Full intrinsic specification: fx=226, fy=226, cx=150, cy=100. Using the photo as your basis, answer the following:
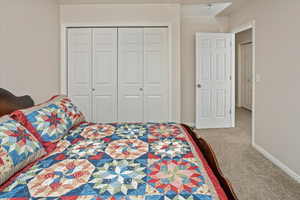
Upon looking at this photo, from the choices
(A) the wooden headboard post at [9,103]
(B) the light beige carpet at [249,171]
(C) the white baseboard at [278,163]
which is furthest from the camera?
(C) the white baseboard at [278,163]

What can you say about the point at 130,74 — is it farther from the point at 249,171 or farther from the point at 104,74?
the point at 249,171

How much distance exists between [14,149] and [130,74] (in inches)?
124

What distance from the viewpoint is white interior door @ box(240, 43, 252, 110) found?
7445mm

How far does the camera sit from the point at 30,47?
3143 mm

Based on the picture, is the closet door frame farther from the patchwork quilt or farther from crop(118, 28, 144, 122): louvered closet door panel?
the patchwork quilt

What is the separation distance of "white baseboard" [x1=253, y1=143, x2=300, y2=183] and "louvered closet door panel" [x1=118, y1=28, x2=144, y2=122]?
2131 mm

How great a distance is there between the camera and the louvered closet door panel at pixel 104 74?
432cm

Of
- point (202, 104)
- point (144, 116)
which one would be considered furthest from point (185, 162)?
point (202, 104)

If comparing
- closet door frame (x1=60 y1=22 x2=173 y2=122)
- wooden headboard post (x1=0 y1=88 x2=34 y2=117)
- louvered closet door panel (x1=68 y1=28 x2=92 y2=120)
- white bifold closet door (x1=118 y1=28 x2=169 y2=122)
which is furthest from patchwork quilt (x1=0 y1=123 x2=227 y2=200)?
louvered closet door panel (x1=68 y1=28 x2=92 y2=120)

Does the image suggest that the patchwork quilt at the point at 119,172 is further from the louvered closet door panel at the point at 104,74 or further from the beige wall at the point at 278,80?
the louvered closet door panel at the point at 104,74

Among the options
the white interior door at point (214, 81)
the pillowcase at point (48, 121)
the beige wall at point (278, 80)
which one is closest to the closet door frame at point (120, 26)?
the white interior door at point (214, 81)

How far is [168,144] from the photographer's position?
1741 mm

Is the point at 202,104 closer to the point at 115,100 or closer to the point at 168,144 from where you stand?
the point at 115,100

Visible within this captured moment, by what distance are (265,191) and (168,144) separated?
4.57 ft
